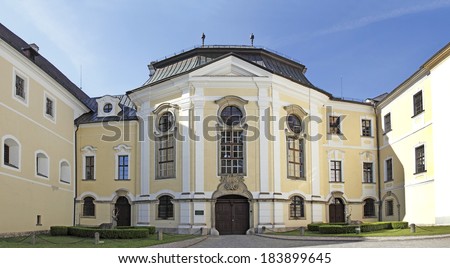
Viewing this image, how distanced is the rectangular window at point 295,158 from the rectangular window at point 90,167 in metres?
13.5

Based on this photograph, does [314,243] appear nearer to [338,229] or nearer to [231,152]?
[338,229]

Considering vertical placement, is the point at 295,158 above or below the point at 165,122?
below

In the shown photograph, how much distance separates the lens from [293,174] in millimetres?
33094

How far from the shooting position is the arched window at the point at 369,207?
120ft

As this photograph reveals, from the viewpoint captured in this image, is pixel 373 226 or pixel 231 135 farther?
pixel 231 135

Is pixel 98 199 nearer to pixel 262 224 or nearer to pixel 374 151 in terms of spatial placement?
pixel 262 224

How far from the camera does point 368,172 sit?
122 ft

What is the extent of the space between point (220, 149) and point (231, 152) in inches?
27.3

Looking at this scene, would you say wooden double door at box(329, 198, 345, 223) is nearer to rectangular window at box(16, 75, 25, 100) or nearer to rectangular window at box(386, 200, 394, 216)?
rectangular window at box(386, 200, 394, 216)

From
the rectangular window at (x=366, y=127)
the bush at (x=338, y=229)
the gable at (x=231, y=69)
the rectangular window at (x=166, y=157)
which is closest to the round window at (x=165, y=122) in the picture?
the rectangular window at (x=166, y=157)

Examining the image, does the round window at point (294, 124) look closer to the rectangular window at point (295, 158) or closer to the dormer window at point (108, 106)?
the rectangular window at point (295, 158)

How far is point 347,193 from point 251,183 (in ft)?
27.1

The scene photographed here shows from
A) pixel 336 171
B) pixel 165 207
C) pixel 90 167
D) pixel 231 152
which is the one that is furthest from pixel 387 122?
pixel 90 167

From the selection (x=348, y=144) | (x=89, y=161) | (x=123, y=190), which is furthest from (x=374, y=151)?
(x=89, y=161)
